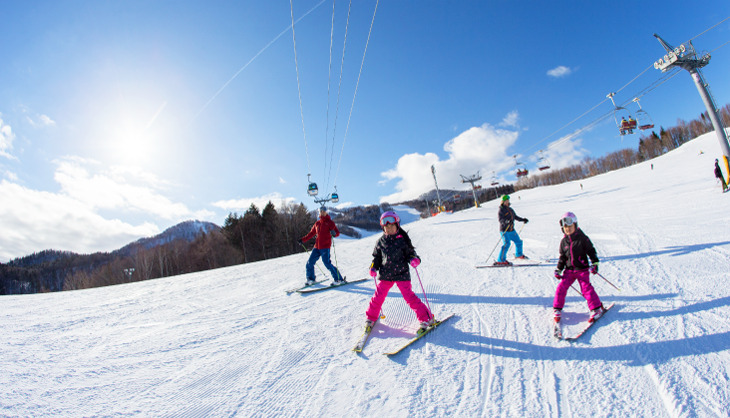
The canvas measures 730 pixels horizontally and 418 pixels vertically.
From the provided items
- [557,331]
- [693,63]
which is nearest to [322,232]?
[557,331]

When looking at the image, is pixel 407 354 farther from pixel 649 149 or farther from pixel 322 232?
pixel 649 149

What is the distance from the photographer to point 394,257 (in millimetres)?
3701

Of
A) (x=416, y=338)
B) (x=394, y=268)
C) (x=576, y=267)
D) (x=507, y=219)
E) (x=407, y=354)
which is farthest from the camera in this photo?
(x=507, y=219)

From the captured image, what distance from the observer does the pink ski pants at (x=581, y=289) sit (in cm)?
339

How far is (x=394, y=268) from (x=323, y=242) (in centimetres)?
317

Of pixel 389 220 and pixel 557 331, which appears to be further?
pixel 389 220

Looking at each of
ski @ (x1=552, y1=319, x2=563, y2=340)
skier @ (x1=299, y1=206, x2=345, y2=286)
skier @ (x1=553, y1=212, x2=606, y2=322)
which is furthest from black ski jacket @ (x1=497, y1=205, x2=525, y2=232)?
skier @ (x1=299, y1=206, x2=345, y2=286)

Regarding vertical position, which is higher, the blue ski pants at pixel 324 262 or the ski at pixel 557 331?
the blue ski pants at pixel 324 262

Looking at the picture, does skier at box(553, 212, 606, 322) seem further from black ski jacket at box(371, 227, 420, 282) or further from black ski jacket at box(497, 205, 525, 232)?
black ski jacket at box(497, 205, 525, 232)

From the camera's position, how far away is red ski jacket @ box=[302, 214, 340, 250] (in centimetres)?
649

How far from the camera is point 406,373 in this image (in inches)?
108

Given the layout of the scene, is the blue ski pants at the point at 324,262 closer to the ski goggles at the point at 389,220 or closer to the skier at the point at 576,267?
the ski goggles at the point at 389,220

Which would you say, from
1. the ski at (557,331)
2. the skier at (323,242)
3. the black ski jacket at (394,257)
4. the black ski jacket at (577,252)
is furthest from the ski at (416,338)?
the skier at (323,242)

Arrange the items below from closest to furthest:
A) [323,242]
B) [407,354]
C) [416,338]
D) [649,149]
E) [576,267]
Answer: [407,354]
[416,338]
[576,267]
[323,242]
[649,149]
